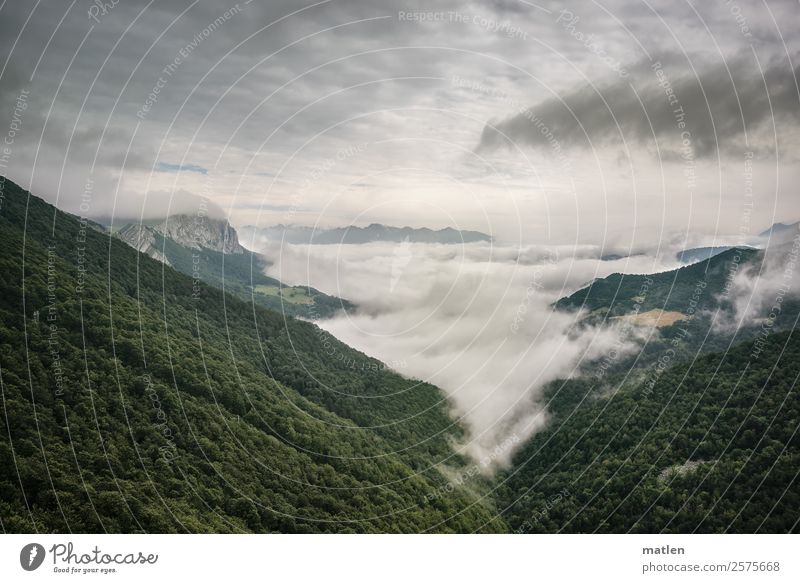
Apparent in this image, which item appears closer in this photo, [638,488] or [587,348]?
[638,488]

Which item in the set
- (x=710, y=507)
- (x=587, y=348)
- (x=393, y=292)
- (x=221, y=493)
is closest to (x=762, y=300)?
(x=587, y=348)
